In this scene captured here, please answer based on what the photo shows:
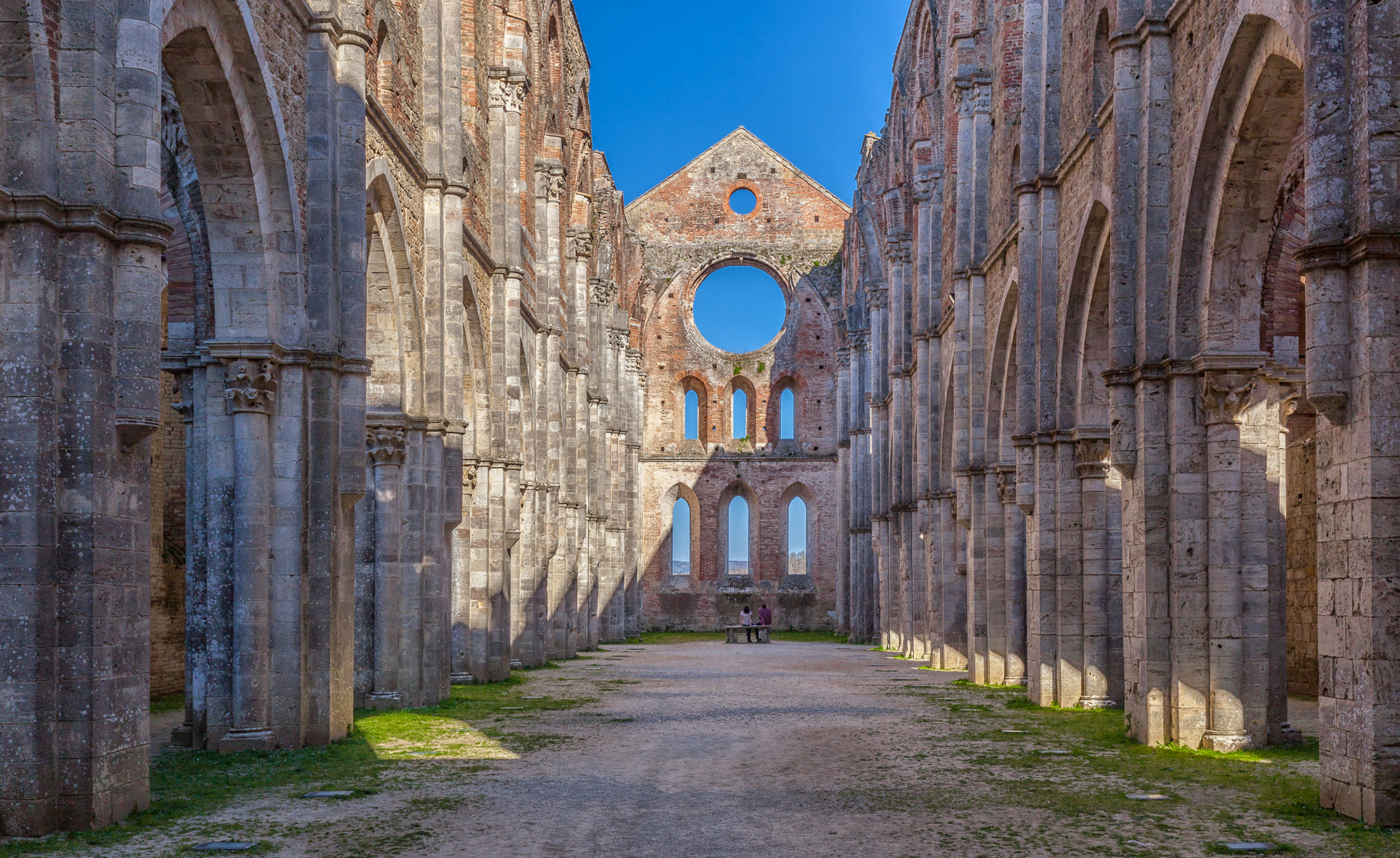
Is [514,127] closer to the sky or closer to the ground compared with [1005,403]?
closer to the sky

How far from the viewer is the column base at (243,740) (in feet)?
38.5

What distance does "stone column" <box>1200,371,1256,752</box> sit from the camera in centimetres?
1185

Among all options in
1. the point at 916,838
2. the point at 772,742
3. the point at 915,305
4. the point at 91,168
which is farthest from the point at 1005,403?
the point at 91,168

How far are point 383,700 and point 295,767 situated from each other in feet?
17.7

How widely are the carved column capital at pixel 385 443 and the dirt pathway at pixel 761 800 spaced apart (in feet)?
11.9

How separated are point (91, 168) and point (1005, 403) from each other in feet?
54.5

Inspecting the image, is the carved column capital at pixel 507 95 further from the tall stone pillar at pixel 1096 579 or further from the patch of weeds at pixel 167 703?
the tall stone pillar at pixel 1096 579

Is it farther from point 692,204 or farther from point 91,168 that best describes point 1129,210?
point 692,204

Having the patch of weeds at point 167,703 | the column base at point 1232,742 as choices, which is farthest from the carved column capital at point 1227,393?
the patch of weeds at point 167,703

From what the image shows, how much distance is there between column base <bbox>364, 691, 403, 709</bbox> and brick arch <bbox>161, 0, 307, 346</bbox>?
5.86 meters

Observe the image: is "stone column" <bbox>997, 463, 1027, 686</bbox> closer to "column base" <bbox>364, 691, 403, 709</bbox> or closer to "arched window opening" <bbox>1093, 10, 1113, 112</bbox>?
"arched window opening" <bbox>1093, 10, 1113, 112</bbox>

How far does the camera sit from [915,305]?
30.2 meters

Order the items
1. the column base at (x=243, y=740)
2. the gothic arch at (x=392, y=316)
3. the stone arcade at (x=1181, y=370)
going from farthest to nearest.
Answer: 1. the gothic arch at (x=392, y=316)
2. the column base at (x=243, y=740)
3. the stone arcade at (x=1181, y=370)

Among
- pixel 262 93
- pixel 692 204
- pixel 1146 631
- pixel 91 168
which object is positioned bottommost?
pixel 1146 631
